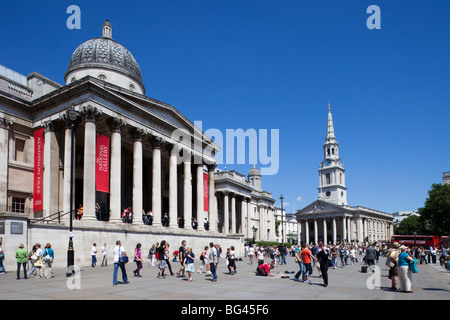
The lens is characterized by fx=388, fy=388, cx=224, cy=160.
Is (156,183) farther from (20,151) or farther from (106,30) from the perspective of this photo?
(106,30)

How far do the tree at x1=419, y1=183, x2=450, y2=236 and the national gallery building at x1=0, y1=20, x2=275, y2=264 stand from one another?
56.9m

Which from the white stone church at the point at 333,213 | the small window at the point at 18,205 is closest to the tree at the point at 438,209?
the white stone church at the point at 333,213

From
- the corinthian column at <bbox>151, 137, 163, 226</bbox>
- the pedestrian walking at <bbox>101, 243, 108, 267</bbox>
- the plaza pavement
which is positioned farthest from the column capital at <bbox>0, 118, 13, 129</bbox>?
the plaza pavement

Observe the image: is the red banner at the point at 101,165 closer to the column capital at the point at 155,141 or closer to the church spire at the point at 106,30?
the column capital at the point at 155,141

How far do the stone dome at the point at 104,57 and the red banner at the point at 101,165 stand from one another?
13.3 meters

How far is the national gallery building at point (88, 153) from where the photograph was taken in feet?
86.2

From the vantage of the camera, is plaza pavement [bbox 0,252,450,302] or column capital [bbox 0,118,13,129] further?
column capital [bbox 0,118,13,129]

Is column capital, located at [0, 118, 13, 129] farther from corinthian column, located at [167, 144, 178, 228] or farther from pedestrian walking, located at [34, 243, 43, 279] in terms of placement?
pedestrian walking, located at [34, 243, 43, 279]

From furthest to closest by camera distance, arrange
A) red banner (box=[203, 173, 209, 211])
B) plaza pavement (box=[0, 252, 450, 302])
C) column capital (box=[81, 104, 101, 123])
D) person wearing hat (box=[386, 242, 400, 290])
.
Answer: red banner (box=[203, 173, 209, 211]), column capital (box=[81, 104, 101, 123]), person wearing hat (box=[386, 242, 400, 290]), plaza pavement (box=[0, 252, 450, 302])

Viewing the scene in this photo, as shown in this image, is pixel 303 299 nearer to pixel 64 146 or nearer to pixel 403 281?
pixel 403 281

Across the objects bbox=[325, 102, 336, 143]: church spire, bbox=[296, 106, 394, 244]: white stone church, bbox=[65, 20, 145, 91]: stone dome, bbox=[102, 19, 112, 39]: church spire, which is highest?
bbox=[325, 102, 336, 143]: church spire

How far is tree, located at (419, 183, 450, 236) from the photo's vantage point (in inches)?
3019

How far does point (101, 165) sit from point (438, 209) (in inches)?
2862
